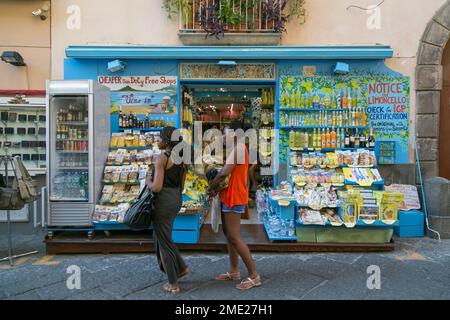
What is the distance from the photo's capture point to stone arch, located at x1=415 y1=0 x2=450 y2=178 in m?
6.77

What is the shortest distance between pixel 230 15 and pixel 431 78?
4155mm

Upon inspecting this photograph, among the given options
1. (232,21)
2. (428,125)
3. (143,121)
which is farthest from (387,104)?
(143,121)

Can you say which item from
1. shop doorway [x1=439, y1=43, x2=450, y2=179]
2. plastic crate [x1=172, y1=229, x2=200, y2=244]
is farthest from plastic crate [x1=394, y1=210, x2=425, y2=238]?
plastic crate [x1=172, y1=229, x2=200, y2=244]

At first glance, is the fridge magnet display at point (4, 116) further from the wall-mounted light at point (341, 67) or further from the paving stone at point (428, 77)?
the paving stone at point (428, 77)

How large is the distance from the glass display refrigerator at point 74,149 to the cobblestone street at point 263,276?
77 centimetres

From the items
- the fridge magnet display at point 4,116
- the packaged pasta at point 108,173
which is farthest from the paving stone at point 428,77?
the fridge magnet display at point 4,116

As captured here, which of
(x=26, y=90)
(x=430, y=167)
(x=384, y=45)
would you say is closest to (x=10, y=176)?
(x=26, y=90)

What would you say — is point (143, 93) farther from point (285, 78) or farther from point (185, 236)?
point (185, 236)

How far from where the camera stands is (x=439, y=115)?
701cm

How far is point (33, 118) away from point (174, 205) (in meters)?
4.42

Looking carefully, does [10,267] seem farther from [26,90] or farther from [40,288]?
[26,90]

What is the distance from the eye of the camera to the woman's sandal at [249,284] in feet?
13.5

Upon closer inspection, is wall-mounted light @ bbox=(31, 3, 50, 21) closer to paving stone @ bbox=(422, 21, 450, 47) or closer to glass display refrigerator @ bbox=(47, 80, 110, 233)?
glass display refrigerator @ bbox=(47, 80, 110, 233)

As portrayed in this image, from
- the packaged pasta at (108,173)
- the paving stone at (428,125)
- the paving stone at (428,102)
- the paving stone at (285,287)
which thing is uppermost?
the paving stone at (428,102)
